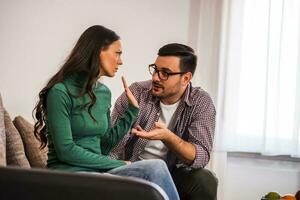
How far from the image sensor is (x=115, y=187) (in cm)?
84

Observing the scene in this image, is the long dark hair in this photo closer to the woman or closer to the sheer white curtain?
the woman

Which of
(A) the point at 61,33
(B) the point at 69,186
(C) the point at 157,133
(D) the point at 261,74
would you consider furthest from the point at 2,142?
(D) the point at 261,74

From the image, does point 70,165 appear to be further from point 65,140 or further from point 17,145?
point 17,145

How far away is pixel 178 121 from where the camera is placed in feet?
7.50

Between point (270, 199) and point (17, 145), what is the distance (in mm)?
1345

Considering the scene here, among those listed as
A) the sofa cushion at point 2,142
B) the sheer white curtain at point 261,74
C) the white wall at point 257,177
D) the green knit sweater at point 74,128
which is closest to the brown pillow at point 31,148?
the sofa cushion at point 2,142

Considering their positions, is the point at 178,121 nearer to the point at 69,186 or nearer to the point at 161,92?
the point at 161,92

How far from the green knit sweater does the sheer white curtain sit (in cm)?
154

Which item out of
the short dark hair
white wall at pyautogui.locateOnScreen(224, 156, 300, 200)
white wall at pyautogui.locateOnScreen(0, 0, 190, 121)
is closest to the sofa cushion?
the short dark hair

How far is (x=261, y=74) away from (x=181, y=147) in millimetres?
1304

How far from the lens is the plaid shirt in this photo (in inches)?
87.4

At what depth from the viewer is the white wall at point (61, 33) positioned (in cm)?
301

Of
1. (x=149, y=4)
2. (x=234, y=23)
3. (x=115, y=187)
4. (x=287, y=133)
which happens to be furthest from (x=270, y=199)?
(x=115, y=187)

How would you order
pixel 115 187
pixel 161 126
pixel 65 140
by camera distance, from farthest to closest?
pixel 161 126 → pixel 65 140 → pixel 115 187
